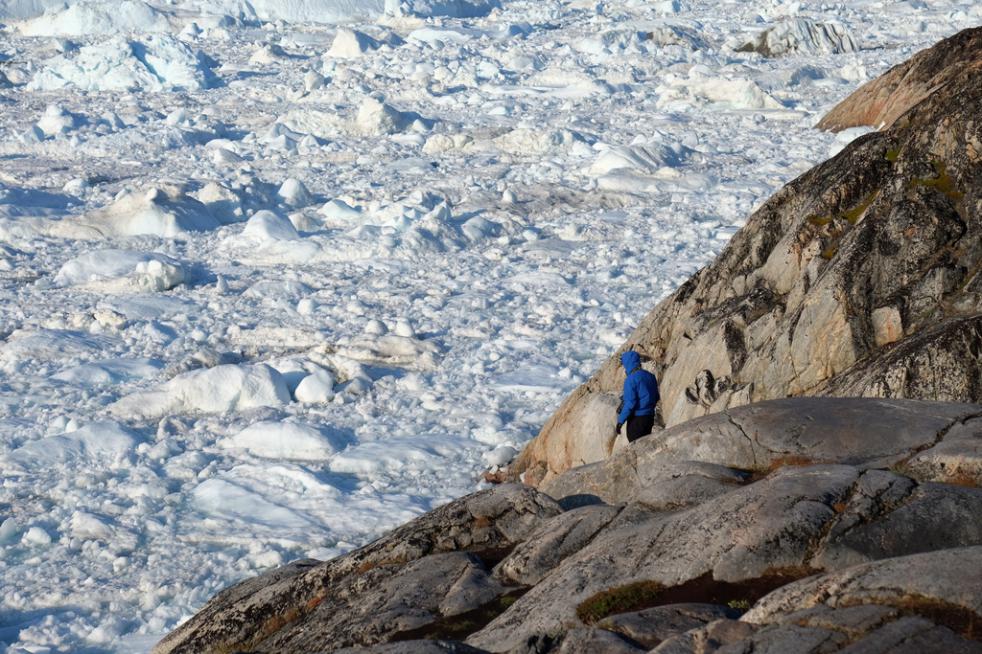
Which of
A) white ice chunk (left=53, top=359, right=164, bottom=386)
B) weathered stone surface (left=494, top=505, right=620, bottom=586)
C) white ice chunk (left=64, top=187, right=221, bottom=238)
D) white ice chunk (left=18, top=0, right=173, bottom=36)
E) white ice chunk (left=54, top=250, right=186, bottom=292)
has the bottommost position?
white ice chunk (left=18, top=0, right=173, bottom=36)

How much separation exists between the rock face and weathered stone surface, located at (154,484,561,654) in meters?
2.96

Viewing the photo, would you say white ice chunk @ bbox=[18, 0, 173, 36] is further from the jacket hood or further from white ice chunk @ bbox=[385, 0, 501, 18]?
the jacket hood

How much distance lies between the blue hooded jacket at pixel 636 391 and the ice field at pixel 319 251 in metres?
3.73

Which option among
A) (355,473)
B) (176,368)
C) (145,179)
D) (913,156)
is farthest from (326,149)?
(913,156)

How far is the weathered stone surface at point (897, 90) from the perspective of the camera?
23663mm

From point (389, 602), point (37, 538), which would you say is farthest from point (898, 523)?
point (37, 538)

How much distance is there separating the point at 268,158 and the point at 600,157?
8412mm

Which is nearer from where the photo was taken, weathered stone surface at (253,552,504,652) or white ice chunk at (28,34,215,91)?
weathered stone surface at (253,552,504,652)

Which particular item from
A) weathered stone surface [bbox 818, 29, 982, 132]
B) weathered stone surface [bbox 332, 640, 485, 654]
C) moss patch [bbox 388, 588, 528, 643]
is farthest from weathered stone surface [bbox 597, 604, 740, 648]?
weathered stone surface [bbox 818, 29, 982, 132]

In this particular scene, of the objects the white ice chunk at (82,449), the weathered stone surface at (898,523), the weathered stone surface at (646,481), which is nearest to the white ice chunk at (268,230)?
the white ice chunk at (82,449)

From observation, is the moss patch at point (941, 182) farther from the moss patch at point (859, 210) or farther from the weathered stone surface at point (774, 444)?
the weathered stone surface at point (774, 444)

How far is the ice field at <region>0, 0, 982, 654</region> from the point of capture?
1216cm

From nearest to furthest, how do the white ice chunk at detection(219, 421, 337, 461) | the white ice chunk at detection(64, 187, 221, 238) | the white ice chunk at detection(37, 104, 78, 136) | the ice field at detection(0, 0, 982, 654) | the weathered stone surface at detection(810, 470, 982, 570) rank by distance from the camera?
1. the weathered stone surface at detection(810, 470, 982, 570)
2. the ice field at detection(0, 0, 982, 654)
3. the white ice chunk at detection(219, 421, 337, 461)
4. the white ice chunk at detection(64, 187, 221, 238)
5. the white ice chunk at detection(37, 104, 78, 136)

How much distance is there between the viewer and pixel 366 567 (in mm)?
7172
